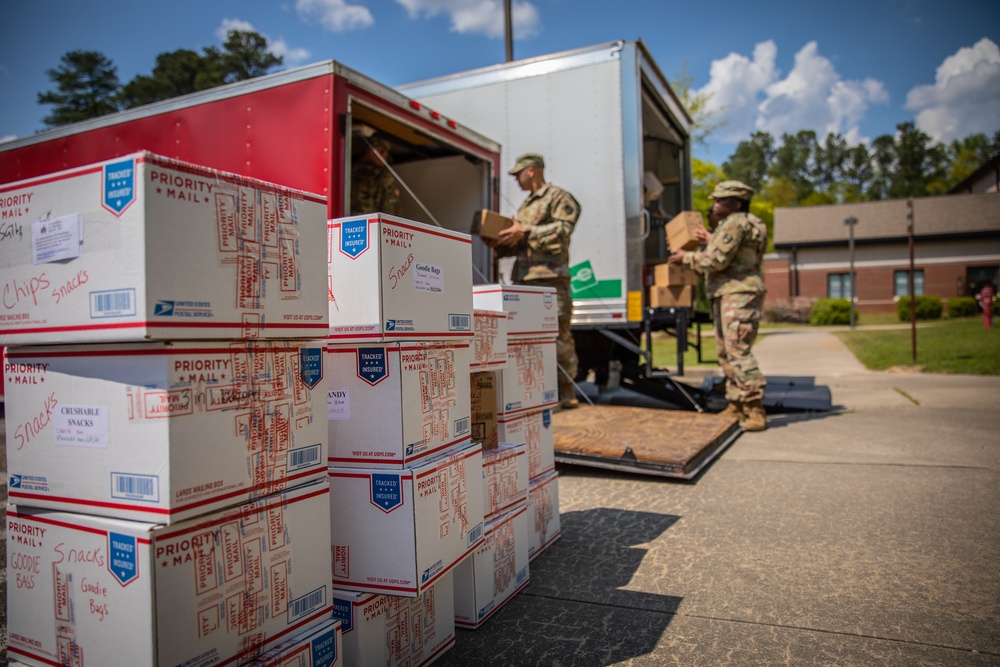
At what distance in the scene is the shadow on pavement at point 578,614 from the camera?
2211 mm

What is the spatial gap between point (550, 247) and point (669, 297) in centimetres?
177

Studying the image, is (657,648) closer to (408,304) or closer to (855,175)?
(408,304)

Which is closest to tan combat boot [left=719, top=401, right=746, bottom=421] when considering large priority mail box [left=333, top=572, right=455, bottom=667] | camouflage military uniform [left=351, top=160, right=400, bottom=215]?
camouflage military uniform [left=351, top=160, right=400, bottom=215]

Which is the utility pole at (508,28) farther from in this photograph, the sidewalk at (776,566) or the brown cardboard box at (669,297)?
the sidewalk at (776,566)

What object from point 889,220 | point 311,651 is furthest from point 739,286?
point 889,220

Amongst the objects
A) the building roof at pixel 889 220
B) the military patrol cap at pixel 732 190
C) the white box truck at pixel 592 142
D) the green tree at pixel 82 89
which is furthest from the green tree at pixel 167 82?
the building roof at pixel 889 220

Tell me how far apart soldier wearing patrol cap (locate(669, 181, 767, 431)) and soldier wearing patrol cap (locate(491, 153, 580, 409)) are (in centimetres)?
130

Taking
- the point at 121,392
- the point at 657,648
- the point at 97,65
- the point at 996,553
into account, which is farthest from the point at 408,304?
the point at 97,65

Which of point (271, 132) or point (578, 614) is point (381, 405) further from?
point (271, 132)

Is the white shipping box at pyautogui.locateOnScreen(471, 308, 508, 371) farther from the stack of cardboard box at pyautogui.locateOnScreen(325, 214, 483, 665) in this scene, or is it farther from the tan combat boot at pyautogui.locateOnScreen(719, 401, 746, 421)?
the tan combat boot at pyautogui.locateOnScreen(719, 401, 746, 421)

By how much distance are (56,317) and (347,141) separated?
2814 mm

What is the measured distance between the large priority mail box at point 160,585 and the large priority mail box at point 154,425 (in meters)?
0.05

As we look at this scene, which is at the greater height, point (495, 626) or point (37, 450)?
point (37, 450)

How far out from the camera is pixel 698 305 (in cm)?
928
